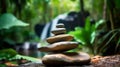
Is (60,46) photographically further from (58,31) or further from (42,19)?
(42,19)

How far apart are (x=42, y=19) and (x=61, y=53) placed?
20.6m

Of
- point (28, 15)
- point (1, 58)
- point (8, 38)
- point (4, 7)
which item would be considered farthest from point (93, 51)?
point (28, 15)

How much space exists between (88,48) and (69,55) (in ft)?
11.2

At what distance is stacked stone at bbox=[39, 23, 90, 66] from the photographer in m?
4.36

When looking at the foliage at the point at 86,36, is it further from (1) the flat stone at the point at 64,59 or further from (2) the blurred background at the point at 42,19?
(1) the flat stone at the point at 64,59

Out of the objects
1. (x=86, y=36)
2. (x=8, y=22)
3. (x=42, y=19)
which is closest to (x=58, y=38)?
(x=86, y=36)

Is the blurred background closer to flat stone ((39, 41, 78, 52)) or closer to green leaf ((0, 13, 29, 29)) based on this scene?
green leaf ((0, 13, 29, 29))

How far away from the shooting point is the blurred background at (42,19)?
270 inches

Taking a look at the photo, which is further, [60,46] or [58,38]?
[58,38]

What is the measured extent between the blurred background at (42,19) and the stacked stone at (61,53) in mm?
375

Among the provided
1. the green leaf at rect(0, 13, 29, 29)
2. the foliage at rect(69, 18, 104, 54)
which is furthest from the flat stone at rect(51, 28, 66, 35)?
the green leaf at rect(0, 13, 29, 29)

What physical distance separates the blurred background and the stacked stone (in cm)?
38

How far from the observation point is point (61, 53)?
4.62 meters

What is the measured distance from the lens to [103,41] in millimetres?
6672
